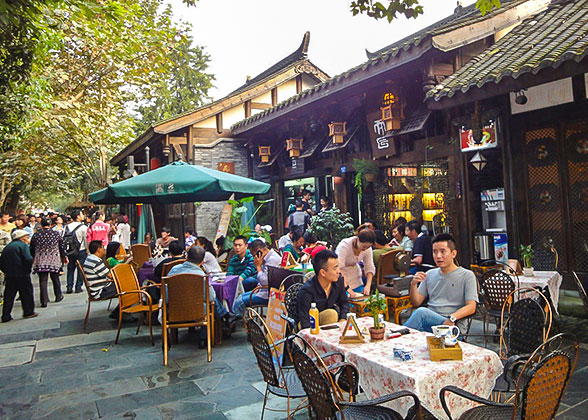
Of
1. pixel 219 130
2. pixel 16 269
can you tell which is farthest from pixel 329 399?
pixel 219 130

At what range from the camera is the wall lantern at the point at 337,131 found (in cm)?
1035

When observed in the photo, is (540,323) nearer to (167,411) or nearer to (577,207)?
(167,411)

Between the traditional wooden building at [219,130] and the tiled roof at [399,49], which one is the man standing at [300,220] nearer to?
the tiled roof at [399,49]

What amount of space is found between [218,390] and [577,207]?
5849 millimetres

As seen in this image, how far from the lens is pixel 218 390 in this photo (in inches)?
172

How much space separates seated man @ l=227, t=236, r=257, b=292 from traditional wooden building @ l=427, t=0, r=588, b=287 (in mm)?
3865

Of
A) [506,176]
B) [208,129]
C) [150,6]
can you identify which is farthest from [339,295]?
[150,6]

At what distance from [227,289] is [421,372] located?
3918 mm

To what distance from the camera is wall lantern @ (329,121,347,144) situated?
1035 centimetres

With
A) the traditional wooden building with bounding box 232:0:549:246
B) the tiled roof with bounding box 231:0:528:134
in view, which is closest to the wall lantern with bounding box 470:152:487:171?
the traditional wooden building with bounding box 232:0:549:246

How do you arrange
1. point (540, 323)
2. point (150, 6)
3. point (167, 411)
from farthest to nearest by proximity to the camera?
point (150, 6) < point (167, 411) < point (540, 323)

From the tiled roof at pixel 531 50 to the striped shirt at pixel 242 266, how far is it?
155 inches

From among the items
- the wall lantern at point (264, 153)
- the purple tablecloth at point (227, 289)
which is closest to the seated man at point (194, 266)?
the purple tablecloth at point (227, 289)

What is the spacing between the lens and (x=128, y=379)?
4.77m
